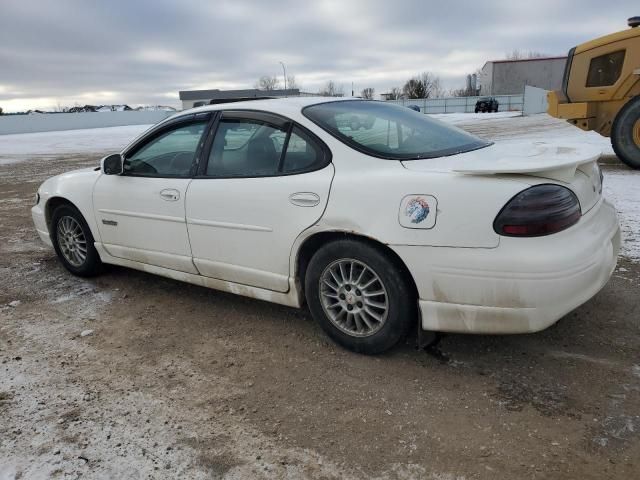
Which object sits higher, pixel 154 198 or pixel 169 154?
pixel 169 154

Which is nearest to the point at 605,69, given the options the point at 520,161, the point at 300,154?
the point at 520,161

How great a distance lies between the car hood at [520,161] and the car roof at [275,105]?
948mm

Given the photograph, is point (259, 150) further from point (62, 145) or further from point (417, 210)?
point (62, 145)

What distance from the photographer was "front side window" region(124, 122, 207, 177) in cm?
386

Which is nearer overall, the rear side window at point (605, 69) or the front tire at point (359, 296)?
the front tire at point (359, 296)

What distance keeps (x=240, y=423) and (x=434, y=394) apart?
1009 millimetres

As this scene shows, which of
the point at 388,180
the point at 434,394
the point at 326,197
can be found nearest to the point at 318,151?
the point at 326,197

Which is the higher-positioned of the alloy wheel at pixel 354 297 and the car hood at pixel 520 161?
the car hood at pixel 520 161

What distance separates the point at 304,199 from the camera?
10.3 ft

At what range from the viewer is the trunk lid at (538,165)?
264cm

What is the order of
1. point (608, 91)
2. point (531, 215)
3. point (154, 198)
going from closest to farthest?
point (531, 215) < point (154, 198) < point (608, 91)

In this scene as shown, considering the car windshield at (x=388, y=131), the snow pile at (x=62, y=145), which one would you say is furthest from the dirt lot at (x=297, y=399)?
the snow pile at (x=62, y=145)

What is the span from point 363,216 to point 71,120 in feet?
141

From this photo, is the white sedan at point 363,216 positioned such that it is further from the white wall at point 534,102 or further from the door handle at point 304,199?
the white wall at point 534,102
